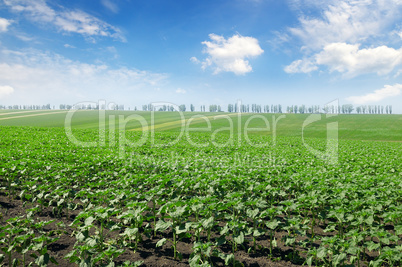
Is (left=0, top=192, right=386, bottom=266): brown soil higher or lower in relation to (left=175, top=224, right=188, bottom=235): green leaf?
lower

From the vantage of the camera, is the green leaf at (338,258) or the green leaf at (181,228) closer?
the green leaf at (338,258)

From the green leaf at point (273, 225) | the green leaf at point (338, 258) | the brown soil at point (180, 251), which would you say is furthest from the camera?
the green leaf at point (273, 225)

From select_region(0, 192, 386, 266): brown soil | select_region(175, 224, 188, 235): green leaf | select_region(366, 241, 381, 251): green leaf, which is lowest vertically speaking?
select_region(0, 192, 386, 266): brown soil

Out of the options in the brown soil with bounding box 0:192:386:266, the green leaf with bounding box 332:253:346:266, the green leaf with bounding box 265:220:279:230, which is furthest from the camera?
the green leaf with bounding box 265:220:279:230

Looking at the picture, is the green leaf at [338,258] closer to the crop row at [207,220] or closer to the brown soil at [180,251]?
the crop row at [207,220]

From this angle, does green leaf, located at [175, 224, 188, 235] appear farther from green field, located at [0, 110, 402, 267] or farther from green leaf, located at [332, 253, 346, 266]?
green leaf, located at [332, 253, 346, 266]

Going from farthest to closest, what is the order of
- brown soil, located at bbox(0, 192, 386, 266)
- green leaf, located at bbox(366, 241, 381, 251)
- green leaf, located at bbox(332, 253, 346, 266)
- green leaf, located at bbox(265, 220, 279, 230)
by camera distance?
green leaf, located at bbox(265, 220, 279, 230) → brown soil, located at bbox(0, 192, 386, 266) → green leaf, located at bbox(366, 241, 381, 251) → green leaf, located at bbox(332, 253, 346, 266)

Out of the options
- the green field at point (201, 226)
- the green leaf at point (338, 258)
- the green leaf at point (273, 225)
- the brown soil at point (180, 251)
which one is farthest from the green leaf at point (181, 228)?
the green leaf at point (338, 258)

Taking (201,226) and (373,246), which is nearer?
(373,246)

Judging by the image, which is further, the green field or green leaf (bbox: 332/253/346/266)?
the green field

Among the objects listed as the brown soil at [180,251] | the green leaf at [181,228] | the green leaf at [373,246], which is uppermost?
the green leaf at [181,228]

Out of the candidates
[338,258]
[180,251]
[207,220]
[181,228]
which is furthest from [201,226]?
[338,258]

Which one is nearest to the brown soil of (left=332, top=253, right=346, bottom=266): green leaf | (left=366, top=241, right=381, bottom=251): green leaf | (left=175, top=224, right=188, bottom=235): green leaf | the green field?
the green field

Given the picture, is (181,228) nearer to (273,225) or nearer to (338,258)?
(273,225)
